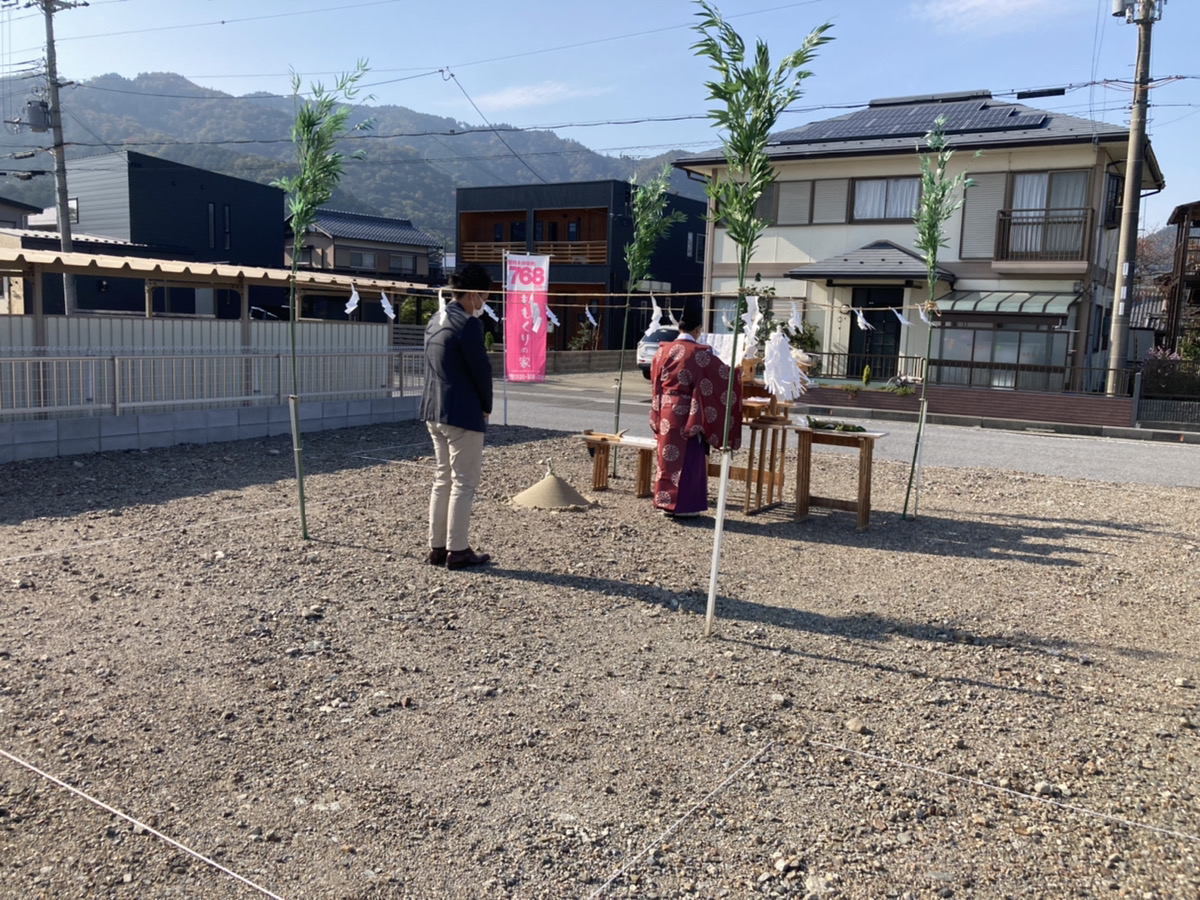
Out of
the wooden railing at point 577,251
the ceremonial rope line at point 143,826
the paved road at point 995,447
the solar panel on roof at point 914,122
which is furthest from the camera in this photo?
the wooden railing at point 577,251

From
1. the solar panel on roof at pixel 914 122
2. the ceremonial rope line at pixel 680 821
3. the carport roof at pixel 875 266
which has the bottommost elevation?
the ceremonial rope line at pixel 680 821

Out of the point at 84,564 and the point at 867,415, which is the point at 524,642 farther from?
the point at 867,415

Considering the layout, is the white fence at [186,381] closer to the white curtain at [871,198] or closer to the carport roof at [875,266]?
the carport roof at [875,266]

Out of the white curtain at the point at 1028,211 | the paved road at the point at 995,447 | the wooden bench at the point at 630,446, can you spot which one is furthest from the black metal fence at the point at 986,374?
the wooden bench at the point at 630,446

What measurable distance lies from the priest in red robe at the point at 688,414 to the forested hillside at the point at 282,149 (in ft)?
190

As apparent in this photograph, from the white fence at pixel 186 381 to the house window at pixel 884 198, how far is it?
14.8 m

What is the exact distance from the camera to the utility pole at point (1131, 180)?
749 inches

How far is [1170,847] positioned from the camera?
120 inches

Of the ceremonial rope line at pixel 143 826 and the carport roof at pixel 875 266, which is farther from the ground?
the carport roof at pixel 875 266

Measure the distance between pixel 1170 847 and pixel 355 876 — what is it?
2611 millimetres

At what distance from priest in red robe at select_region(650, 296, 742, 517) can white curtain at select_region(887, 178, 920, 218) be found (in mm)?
18125

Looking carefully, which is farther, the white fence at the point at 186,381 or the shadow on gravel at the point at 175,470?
the white fence at the point at 186,381

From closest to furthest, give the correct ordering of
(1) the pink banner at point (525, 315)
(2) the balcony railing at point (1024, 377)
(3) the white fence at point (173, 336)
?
1. (3) the white fence at point (173, 336)
2. (1) the pink banner at point (525, 315)
3. (2) the balcony railing at point (1024, 377)

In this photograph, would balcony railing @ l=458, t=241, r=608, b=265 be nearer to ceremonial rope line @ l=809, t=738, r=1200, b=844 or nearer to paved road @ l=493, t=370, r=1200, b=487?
paved road @ l=493, t=370, r=1200, b=487
